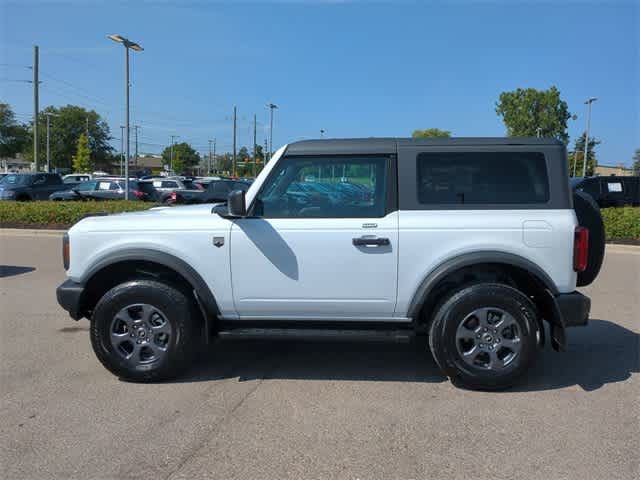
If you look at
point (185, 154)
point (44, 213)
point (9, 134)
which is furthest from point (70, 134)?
point (44, 213)

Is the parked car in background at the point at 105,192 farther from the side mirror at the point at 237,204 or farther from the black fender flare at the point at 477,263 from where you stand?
the black fender flare at the point at 477,263

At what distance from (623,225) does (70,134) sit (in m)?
88.8

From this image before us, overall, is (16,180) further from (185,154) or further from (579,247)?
(185,154)

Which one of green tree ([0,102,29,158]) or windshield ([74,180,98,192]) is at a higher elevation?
green tree ([0,102,29,158])

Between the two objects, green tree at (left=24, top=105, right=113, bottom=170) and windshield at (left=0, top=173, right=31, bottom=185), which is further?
green tree at (left=24, top=105, right=113, bottom=170)

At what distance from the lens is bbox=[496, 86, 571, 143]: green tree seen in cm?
6919

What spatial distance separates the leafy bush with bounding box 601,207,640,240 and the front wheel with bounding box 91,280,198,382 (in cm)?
1133

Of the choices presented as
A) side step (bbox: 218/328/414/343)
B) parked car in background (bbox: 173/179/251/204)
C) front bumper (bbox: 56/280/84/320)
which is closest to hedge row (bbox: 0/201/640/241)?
parked car in background (bbox: 173/179/251/204)

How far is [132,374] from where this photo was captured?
420cm

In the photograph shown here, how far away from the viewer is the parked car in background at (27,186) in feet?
70.6

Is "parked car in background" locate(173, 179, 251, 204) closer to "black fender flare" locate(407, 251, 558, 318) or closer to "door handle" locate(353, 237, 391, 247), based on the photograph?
"door handle" locate(353, 237, 391, 247)

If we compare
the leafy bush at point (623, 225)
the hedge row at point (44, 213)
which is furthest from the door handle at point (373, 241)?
the hedge row at point (44, 213)

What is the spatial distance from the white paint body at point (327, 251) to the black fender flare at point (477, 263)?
0.12 feet

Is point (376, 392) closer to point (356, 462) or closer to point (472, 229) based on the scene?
point (356, 462)
